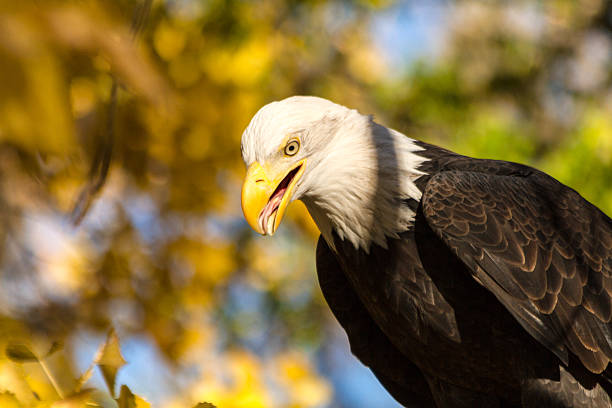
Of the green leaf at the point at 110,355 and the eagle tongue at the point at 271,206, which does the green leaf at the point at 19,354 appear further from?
the eagle tongue at the point at 271,206

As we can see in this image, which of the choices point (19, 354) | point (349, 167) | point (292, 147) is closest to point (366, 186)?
point (349, 167)

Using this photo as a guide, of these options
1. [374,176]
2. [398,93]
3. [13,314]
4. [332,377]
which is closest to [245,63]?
[374,176]

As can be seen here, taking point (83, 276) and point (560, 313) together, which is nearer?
point (560, 313)

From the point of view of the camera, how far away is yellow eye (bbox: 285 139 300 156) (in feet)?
7.43

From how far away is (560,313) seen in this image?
2.14 metres

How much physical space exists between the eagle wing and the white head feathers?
0.15m

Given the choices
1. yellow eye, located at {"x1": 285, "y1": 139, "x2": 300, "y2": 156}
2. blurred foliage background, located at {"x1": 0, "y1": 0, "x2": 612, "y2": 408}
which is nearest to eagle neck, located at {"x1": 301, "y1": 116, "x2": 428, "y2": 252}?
yellow eye, located at {"x1": 285, "y1": 139, "x2": 300, "y2": 156}

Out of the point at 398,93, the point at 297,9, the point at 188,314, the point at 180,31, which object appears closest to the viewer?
the point at 180,31

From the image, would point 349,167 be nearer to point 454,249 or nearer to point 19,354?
point 454,249

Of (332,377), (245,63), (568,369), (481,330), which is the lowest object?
(568,369)

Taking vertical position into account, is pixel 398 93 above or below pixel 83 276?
above

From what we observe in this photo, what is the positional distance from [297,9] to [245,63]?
1.46m

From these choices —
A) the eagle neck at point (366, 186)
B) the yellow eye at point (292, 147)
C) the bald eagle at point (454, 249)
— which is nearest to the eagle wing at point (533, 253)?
the bald eagle at point (454, 249)

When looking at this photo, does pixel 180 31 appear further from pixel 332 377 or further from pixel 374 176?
pixel 332 377
